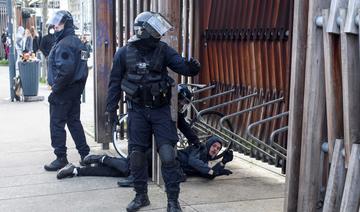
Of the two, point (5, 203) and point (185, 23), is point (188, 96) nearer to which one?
point (185, 23)

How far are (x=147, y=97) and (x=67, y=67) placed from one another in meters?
1.69

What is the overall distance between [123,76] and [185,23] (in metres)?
3.09

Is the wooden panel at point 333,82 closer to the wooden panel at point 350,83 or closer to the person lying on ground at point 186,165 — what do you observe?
the wooden panel at point 350,83

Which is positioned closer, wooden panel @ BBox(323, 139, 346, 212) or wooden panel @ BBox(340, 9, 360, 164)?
wooden panel @ BBox(340, 9, 360, 164)

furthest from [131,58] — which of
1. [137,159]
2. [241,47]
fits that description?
[241,47]

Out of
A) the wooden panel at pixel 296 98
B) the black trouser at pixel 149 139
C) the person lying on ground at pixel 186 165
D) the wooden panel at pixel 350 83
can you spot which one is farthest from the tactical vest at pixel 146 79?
the wooden panel at pixel 350 83

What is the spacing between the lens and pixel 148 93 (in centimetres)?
467

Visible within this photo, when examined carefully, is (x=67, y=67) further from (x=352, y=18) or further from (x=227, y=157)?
(x=352, y=18)

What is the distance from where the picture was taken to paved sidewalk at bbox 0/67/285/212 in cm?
509

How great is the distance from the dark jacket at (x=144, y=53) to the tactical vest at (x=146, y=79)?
0.04m

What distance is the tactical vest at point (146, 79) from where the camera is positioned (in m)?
4.69

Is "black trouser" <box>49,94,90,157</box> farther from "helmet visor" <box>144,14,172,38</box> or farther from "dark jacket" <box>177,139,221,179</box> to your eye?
"helmet visor" <box>144,14,172,38</box>

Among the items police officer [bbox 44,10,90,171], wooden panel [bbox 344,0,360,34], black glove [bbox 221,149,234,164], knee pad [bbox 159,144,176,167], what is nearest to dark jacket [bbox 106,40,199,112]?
knee pad [bbox 159,144,176,167]

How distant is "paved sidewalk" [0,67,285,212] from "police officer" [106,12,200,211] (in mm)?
453
